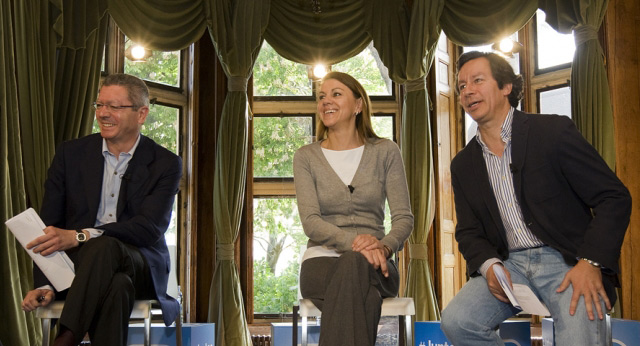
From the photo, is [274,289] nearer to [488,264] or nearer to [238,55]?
[238,55]

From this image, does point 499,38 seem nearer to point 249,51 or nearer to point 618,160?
point 618,160

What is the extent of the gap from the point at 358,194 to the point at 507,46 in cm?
295

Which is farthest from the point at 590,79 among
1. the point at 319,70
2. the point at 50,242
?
the point at 50,242

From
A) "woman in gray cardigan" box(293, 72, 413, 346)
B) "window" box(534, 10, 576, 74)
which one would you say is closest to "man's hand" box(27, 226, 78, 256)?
"woman in gray cardigan" box(293, 72, 413, 346)

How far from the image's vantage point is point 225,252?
17.5 ft

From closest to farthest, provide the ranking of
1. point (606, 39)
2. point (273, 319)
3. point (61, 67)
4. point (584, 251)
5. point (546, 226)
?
point (584, 251) < point (546, 226) < point (61, 67) < point (606, 39) < point (273, 319)

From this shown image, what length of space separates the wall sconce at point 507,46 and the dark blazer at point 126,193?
3306 mm

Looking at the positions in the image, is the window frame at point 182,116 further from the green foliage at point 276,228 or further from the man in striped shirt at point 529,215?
the man in striped shirt at point 529,215

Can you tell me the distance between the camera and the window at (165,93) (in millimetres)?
5480

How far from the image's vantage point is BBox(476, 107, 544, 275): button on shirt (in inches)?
101

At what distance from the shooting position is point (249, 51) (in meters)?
5.51

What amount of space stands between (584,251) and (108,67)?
4156 millimetres

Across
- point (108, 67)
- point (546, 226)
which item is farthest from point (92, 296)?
point (108, 67)

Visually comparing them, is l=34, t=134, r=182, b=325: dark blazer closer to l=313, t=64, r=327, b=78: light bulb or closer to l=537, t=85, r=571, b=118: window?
l=313, t=64, r=327, b=78: light bulb
